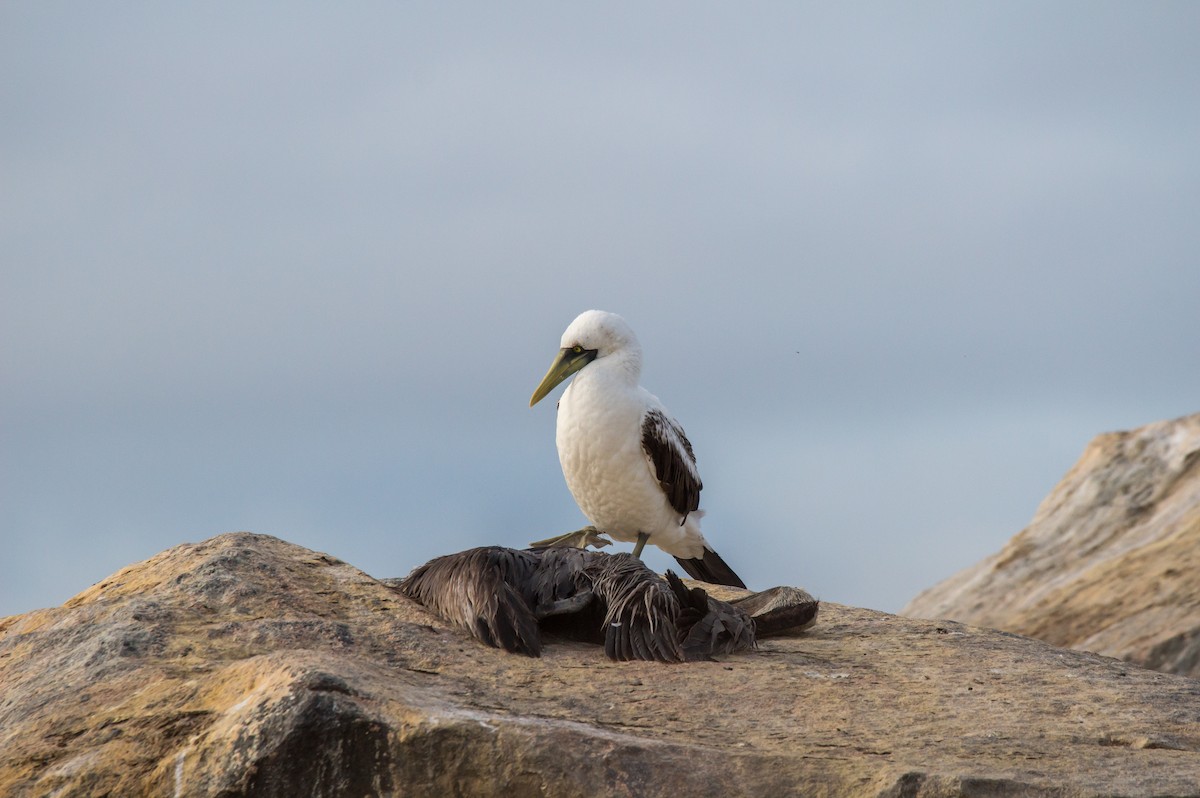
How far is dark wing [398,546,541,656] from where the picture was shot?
6664 mm

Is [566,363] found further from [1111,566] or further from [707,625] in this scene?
[1111,566]

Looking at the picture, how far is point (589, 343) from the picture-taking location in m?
9.93

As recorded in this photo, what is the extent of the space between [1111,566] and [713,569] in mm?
6230

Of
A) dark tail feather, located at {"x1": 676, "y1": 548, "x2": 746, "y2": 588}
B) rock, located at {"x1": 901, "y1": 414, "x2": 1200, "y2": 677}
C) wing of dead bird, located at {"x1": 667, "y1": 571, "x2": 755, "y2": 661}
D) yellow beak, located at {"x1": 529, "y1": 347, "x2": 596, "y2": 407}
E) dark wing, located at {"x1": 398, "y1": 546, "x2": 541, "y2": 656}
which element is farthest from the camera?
rock, located at {"x1": 901, "y1": 414, "x2": 1200, "y2": 677}

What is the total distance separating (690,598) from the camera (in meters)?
7.15

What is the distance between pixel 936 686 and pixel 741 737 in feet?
4.96

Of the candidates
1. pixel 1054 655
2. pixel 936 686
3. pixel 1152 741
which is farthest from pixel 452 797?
pixel 1054 655

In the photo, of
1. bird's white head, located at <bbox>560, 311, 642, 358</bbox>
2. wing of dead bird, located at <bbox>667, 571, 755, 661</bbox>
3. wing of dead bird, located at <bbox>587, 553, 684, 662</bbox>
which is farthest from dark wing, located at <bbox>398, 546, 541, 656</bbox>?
bird's white head, located at <bbox>560, 311, 642, 358</bbox>

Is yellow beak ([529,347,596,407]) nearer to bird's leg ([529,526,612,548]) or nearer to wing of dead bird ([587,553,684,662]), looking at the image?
bird's leg ([529,526,612,548])

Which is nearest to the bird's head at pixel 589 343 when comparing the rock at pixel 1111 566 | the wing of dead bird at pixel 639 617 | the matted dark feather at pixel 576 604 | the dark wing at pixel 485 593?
the matted dark feather at pixel 576 604

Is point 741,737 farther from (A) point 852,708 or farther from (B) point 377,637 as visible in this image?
(B) point 377,637

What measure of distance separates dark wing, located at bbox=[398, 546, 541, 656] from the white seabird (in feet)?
8.10

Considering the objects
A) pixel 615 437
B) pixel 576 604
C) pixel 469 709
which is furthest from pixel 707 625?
pixel 615 437

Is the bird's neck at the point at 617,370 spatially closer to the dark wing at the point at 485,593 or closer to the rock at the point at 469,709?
the dark wing at the point at 485,593
